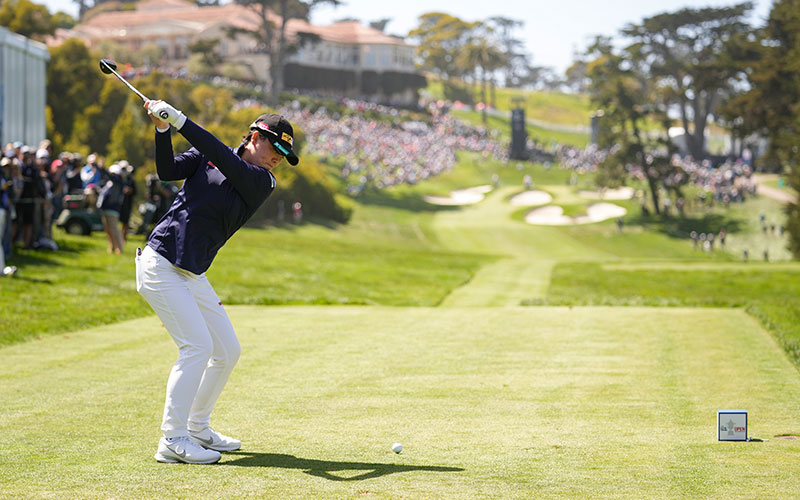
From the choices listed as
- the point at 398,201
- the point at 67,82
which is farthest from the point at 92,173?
the point at 398,201

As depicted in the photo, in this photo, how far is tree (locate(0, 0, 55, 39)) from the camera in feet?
233

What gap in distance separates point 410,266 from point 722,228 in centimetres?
4225

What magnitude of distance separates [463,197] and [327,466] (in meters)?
77.7

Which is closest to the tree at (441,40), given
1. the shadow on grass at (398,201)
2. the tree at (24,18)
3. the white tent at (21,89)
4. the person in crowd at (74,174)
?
the shadow on grass at (398,201)

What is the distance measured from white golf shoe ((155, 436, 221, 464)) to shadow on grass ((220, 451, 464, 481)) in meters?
0.11

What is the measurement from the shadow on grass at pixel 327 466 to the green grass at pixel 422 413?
2 centimetres

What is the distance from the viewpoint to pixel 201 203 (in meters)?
6.52

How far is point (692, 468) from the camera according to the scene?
20.9 feet

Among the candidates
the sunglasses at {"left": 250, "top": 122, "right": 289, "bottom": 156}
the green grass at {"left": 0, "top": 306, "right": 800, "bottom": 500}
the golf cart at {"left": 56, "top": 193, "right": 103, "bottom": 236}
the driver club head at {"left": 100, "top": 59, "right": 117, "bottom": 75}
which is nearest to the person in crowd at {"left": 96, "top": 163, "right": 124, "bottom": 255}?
the golf cart at {"left": 56, "top": 193, "right": 103, "bottom": 236}

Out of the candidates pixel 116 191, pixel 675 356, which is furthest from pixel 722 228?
pixel 675 356

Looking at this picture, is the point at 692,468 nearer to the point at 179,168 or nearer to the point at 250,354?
the point at 179,168

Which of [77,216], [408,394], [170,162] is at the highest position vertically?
[170,162]

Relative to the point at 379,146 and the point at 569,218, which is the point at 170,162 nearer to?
the point at 569,218

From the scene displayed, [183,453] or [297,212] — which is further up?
[183,453]
